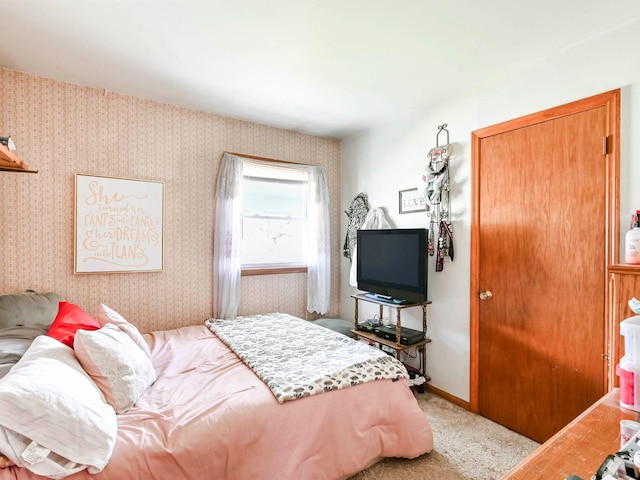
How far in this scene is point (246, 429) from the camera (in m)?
1.50

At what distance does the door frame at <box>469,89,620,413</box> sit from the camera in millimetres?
1873

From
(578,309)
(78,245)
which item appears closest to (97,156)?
(78,245)

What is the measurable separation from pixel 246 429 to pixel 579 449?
1.27m

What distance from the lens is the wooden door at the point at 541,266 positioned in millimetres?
1980

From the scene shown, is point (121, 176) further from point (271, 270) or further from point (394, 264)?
point (394, 264)

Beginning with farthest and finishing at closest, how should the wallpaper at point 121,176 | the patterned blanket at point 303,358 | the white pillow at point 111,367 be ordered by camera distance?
the wallpaper at point 121,176 < the patterned blanket at point 303,358 < the white pillow at point 111,367

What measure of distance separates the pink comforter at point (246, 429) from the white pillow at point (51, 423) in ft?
0.20

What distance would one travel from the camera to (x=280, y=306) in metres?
3.66

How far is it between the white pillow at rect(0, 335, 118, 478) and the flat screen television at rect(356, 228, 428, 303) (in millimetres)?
2199

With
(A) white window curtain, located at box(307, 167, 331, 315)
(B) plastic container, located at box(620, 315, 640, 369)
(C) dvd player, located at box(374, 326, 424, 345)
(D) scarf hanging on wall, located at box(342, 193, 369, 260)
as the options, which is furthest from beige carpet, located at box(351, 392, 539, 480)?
(D) scarf hanging on wall, located at box(342, 193, 369, 260)

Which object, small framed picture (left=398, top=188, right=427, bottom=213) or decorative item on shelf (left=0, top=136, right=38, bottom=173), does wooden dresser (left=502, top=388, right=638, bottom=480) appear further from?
decorative item on shelf (left=0, top=136, right=38, bottom=173)

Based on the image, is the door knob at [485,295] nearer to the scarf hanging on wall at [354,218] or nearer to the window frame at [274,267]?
the scarf hanging on wall at [354,218]

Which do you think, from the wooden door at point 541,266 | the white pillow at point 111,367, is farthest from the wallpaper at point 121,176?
the wooden door at point 541,266

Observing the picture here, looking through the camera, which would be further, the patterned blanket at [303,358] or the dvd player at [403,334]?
the dvd player at [403,334]
